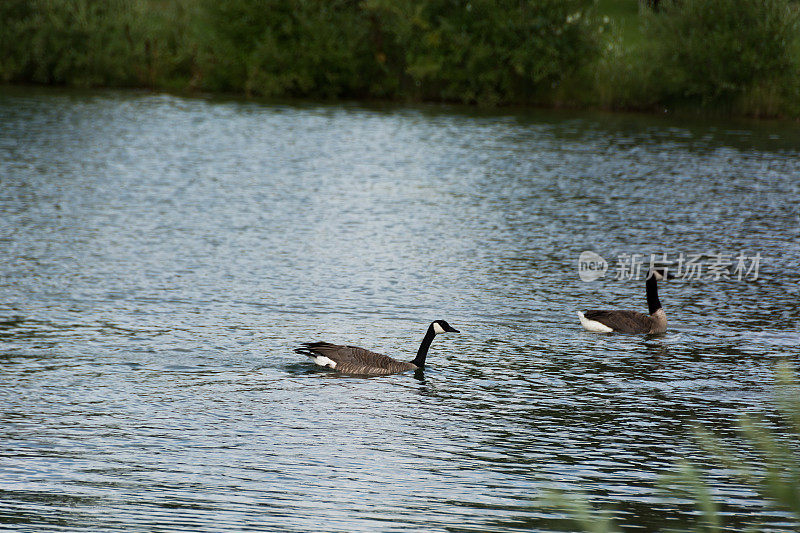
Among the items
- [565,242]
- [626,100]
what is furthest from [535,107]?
[565,242]

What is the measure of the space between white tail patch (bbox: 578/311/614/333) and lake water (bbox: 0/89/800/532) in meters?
0.40

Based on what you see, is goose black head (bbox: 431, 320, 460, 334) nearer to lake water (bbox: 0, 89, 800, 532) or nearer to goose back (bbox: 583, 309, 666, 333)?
lake water (bbox: 0, 89, 800, 532)

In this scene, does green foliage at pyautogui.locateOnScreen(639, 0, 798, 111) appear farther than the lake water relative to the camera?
Yes

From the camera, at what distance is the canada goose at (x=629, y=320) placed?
17.5 metres

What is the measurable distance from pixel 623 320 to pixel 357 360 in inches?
193

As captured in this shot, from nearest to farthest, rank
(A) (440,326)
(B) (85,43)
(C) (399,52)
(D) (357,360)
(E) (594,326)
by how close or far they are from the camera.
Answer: (D) (357,360) → (A) (440,326) → (E) (594,326) → (B) (85,43) → (C) (399,52)

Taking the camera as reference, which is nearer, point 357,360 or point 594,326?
point 357,360

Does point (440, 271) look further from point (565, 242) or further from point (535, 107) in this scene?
point (535, 107)

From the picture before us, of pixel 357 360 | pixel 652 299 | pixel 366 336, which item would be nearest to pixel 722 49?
pixel 652 299

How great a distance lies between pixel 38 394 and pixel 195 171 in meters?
22.4

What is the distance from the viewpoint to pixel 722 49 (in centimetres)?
5412

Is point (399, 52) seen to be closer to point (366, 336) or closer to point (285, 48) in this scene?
point (285, 48)

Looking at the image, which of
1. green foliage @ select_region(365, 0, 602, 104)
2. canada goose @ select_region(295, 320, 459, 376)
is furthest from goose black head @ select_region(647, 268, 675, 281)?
green foliage @ select_region(365, 0, 602, 104)

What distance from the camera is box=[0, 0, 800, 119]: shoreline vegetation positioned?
55344 millimetres
